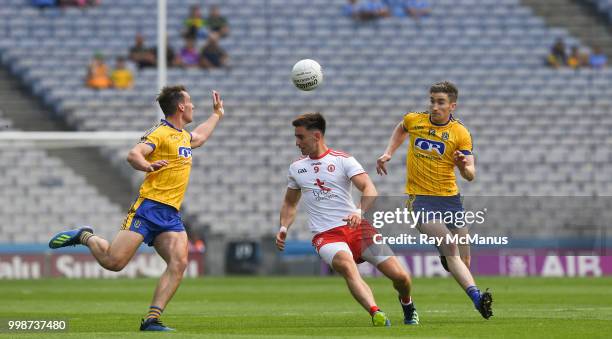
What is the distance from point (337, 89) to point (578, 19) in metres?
7.48

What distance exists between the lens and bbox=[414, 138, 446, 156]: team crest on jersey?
503 inches

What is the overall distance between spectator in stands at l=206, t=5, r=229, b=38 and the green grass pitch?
345 inches

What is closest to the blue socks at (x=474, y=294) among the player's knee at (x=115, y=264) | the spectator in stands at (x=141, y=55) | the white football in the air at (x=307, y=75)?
the white football in the air at (x=307, y=75)

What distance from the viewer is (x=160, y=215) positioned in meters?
11.8

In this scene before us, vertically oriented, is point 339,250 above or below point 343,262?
above

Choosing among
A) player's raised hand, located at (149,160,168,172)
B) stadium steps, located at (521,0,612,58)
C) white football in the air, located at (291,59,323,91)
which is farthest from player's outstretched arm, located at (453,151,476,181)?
stadium steps, located at (521,0,612,58)

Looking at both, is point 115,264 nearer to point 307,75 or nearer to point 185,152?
point 185,152

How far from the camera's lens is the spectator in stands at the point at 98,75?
97.7ft

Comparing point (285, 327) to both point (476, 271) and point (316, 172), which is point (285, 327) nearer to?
point (316, 172)

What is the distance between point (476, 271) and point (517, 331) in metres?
13.9

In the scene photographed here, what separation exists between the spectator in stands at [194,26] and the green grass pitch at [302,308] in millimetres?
8484

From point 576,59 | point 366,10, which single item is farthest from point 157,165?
point 576,59

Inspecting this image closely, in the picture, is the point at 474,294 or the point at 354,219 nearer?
the point at 354,219

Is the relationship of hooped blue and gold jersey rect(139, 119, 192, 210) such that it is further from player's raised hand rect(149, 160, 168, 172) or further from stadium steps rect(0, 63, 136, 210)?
stadium steps rect(0, 63, 136, 210)
